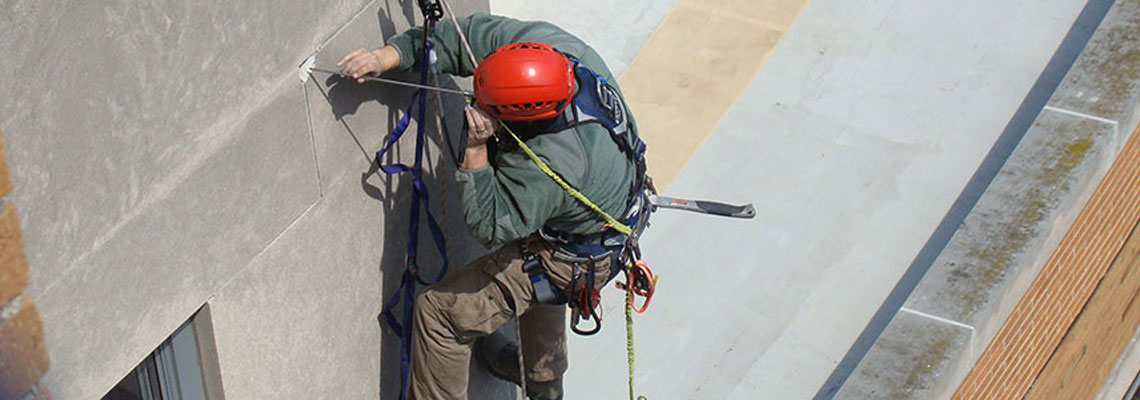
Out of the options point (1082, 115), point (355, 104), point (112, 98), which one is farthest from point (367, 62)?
point (1082, 115)

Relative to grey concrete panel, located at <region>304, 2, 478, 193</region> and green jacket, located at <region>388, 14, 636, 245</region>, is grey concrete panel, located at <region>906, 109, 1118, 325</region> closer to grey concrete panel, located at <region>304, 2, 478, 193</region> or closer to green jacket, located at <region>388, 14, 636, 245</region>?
green jacket, located at <region>388, 14, 636, 245</region>

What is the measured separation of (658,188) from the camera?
20.4 feet

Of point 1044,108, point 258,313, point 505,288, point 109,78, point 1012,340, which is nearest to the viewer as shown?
point 109,78

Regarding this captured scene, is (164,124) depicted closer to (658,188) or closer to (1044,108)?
(658,188)

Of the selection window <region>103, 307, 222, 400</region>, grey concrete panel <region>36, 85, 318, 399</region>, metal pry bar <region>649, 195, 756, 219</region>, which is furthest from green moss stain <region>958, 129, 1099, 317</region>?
window <region>103, 307, 222, 400</region>

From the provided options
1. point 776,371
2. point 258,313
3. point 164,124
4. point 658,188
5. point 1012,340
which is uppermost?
point 164,124

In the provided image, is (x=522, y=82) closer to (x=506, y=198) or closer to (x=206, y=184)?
(x=506, y=198)

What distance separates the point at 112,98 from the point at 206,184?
0.45 metres

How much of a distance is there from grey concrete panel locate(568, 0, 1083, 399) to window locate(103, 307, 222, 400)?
241 cm

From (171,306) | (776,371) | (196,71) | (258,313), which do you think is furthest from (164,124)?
(776,371)

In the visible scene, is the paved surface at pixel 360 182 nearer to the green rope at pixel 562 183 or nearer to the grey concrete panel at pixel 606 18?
the grey concrete panel at pixel 606 18

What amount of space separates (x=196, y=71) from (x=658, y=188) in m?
3.51

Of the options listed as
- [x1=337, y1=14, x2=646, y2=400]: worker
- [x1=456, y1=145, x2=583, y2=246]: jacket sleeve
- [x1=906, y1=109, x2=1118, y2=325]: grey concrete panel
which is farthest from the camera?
[x1=906, y1=109, x2=1118, y2=325]: grey concrete panel

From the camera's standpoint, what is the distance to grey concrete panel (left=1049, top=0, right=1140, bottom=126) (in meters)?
5.74
